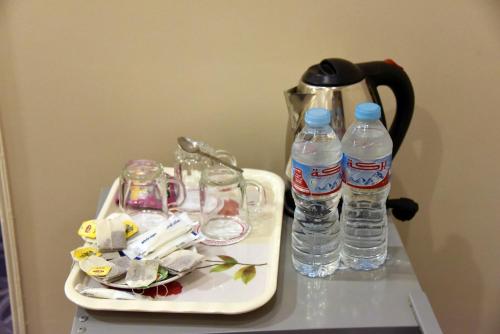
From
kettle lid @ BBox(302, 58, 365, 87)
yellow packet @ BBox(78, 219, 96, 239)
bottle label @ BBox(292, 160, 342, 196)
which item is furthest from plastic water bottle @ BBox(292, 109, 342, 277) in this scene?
yellow packet @ BBox(78, 219, 96, 239)

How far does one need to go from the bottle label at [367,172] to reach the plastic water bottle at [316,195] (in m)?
0.02

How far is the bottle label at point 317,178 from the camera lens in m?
0.89

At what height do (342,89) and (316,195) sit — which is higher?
(342,89)

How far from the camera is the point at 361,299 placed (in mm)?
904

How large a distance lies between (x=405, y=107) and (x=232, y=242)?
1.29 feet

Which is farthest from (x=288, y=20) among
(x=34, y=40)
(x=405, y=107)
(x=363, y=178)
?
(x=34, y=40)

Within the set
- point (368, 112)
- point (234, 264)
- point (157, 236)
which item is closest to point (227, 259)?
point (234, 264)

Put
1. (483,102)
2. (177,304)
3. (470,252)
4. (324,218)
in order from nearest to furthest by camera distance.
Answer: (177,304)
(324,218)
(483,102)
(470,252)

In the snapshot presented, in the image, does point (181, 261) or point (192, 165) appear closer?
point (181, 261)

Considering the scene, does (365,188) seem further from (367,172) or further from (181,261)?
(181,261)

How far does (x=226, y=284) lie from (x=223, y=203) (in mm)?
202

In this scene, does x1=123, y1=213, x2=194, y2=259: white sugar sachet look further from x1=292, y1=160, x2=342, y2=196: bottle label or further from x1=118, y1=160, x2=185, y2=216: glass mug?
x1=292, y1=160, x2=342, y2=196: bottle label

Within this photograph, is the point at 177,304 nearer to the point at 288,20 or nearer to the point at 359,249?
the point at 359,249

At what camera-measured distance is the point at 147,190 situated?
3.64 ft
